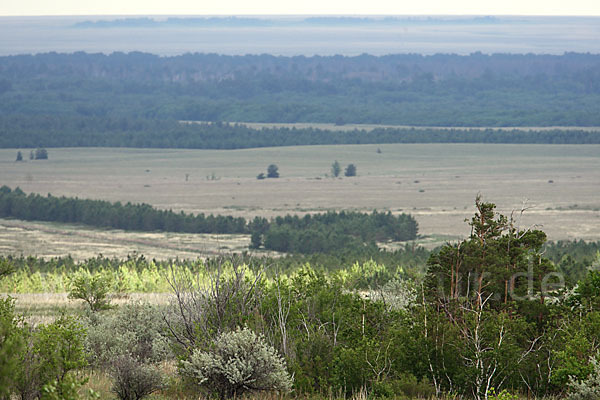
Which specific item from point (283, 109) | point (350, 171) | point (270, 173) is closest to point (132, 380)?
point (270, 173)

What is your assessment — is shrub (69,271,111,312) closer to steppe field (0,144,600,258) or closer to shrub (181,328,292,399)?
shrub (181,328,292,399)

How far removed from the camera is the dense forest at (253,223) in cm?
4644

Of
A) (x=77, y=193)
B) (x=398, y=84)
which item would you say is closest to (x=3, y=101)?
(x=398, y=84)

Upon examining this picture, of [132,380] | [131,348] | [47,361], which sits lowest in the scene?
[131,348]

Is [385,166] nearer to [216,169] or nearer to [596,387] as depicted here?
[216,169]

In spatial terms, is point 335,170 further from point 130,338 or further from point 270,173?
point 130,338

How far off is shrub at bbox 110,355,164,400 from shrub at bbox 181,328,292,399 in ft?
1.12

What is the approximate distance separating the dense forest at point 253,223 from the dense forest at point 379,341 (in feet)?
112

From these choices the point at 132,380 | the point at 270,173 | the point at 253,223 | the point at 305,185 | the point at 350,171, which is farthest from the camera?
the point at 350,171

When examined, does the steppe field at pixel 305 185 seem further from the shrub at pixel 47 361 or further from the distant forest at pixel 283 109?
the shrub at pixel 47 361

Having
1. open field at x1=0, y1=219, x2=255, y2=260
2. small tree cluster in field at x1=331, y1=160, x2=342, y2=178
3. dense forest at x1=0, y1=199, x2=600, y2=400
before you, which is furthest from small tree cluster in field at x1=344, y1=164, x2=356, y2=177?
dense forest at x1=0, y1=199, x2=600, y2=400

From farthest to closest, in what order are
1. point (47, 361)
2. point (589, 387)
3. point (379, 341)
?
1. point (379, 341)
2. point (589, 387)
3. point (47, 361)

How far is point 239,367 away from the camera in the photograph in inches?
309

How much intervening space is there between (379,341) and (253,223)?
4527cm
